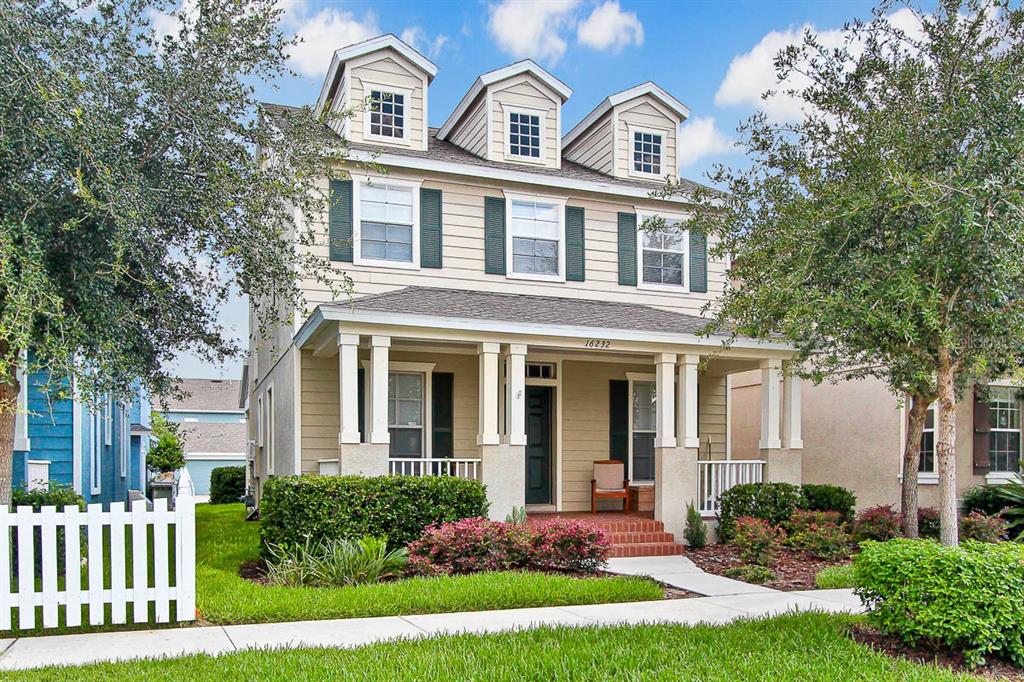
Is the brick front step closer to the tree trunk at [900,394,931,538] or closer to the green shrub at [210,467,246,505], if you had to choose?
the tree trunk at [900,394,931,538]

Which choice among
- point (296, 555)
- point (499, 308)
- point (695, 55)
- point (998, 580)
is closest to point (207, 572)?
point (296, 555)

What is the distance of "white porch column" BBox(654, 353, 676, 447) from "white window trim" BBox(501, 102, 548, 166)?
443 centimetres

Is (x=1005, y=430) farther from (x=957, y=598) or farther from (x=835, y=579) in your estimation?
(x=957, y=598)

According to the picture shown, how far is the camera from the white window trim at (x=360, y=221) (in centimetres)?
1315

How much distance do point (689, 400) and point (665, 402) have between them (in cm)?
42

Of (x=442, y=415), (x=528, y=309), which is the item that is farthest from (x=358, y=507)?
(x=528, y=309)

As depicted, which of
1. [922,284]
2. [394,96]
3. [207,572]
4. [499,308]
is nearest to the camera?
[922,284]

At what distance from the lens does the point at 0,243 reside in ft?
23.0

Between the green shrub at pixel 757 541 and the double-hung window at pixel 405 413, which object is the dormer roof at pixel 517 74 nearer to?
the double-hung window at pixel 405 413

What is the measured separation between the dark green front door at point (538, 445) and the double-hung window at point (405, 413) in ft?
6.48

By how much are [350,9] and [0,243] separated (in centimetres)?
880

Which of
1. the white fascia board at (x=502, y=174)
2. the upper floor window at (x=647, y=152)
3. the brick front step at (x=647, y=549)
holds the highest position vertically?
the upper floor window at (x=647, y=152)

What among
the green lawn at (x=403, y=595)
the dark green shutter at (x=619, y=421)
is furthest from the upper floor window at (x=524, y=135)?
the green lawn at (x=403, y=595)

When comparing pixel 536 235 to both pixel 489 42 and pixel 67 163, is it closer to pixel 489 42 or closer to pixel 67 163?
pixel 489 42
